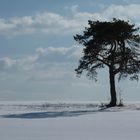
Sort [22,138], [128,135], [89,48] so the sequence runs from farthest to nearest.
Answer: [89,48] → [128,135] → [22,138]

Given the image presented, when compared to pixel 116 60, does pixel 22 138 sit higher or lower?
lower

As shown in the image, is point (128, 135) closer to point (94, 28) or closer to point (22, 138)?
point (22, 138)

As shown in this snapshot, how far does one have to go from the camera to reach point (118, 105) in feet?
156

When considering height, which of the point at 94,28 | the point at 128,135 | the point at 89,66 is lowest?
the point at 128,135

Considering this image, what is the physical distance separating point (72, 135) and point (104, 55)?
2860 centimetres

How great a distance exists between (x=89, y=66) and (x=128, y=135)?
29297 mm

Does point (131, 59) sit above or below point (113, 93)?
above

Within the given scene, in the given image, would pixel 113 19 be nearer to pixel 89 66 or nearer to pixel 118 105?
pixel 89 66

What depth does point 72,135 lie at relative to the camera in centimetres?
1980

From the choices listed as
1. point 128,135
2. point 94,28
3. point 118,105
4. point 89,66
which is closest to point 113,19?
point 94,28

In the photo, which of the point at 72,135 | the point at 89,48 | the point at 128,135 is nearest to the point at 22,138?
the point at 72,135

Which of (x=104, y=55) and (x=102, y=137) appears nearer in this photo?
(x=102, y=137)

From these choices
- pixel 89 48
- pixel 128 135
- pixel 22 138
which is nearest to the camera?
pixel 22 138

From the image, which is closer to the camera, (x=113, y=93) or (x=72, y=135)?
(x=72, y=135)
